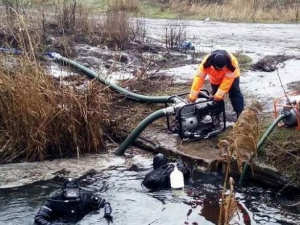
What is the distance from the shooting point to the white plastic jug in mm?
7430

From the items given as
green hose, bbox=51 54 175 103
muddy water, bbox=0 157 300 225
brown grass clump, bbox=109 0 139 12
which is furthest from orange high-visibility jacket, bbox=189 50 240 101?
brown grass clump, bbox=109 0 139 12

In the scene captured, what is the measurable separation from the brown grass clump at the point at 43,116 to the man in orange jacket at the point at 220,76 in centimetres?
148

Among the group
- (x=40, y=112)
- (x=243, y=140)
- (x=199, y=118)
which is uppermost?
(x=243, y=140)

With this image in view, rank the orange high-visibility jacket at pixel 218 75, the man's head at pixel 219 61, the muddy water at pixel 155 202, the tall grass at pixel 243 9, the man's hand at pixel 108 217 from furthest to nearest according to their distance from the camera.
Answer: the tall grass at pixel 243 9
the orange high-visibility jacket at pixel 218 75
the man's head at pixel 219 61
the muddy water at pixel 155 202
the man's hand at pixel 108 217

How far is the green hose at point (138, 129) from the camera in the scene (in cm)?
839

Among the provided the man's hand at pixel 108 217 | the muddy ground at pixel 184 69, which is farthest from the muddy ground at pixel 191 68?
the man's hand at pixel 108 217

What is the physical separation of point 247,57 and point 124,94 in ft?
15.8

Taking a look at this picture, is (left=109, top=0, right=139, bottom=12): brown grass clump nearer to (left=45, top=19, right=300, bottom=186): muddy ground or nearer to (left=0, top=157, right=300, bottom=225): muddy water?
(left=45, top=19, right=300, bottom=186): muddy ground

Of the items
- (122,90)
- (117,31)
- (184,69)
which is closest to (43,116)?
(122,90)

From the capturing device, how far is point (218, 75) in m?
8.95

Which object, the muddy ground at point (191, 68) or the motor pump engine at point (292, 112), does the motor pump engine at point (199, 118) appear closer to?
the muddy ground at point (191, 68)

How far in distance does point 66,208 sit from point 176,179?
1.63 metres

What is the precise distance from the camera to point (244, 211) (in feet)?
22.7

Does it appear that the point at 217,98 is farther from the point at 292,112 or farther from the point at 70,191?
the point at 70,191
